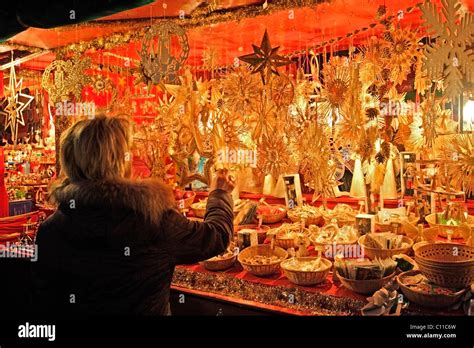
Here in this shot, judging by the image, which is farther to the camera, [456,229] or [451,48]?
[456,229]

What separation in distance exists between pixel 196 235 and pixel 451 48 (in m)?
1.55

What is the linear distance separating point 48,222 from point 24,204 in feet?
15.8

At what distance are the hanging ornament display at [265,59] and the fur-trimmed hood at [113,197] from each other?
1.49m

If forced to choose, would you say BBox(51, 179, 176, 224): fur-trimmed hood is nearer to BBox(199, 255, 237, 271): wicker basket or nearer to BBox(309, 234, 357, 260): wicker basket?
BBox(199, 255, 237, 271): wicker basket

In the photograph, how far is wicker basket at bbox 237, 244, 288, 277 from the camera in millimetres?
2475

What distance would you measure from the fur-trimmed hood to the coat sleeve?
0.07 metres

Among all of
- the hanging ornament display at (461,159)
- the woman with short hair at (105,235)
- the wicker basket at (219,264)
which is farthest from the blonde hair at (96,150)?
the hanging ornament display at (461,159)

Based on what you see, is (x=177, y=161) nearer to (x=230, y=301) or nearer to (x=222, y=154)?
(x=222, y=154)

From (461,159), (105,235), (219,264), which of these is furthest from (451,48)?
(105,235)

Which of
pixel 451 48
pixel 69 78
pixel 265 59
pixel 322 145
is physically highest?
pixel 69 78

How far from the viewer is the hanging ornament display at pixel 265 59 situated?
273cm

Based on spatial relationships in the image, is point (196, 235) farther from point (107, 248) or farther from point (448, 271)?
point (448, 271)

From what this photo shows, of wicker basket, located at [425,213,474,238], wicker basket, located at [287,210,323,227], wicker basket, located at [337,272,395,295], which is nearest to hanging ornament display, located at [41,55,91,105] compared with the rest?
wicker basket, located at [287,210,323,227]

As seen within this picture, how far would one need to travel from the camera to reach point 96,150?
4.89 feet
